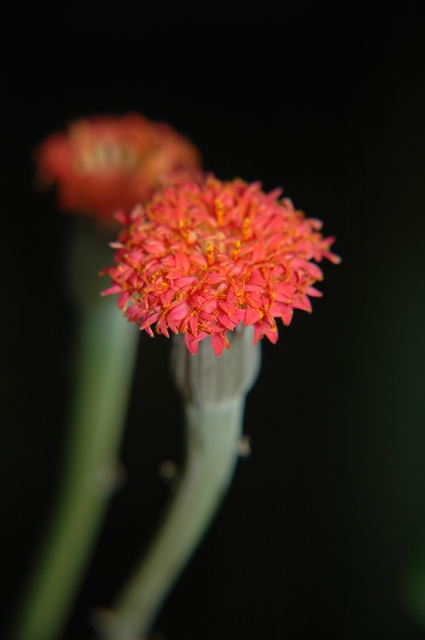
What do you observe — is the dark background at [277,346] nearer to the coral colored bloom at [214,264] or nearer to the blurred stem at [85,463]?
the blurred stem at [85,463]

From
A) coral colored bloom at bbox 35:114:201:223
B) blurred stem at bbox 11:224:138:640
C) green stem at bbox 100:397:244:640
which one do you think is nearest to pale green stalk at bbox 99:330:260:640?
green stem at bbox 100:397:244:640

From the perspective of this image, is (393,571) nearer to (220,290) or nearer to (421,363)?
(421,363)

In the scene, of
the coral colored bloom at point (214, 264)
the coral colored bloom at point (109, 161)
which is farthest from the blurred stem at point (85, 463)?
the coral colored bloom at point (214, 264)

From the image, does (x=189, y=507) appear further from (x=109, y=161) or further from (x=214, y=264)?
(x=109, y=161)

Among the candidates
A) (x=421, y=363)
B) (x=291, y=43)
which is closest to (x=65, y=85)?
(x=291, y=43)

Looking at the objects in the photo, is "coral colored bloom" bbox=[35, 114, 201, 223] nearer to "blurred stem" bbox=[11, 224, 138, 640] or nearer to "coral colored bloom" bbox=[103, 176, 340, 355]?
"blurred stem" bbox=[11, 224, 138, 640]

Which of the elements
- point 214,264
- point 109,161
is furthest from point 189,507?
point 109,161
